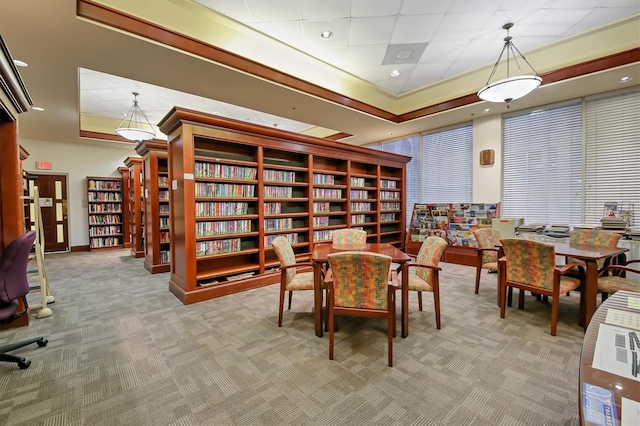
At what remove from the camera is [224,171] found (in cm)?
388

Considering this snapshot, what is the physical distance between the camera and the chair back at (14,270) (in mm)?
2059

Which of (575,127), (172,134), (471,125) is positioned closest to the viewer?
(172,134)

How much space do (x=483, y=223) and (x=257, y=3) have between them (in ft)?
17.4

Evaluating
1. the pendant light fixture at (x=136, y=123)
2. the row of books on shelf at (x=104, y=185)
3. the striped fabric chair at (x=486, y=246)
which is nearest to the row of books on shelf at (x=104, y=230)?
the row of books on shelf at (x=104, y=185)

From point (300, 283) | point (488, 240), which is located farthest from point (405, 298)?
point (488, 240)

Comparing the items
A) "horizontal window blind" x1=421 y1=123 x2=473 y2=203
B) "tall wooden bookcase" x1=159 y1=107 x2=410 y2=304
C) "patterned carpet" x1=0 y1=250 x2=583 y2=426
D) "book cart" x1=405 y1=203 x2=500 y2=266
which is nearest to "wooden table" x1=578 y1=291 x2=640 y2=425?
"patterned carpet" x1=0 y1=250 x2=583 y2=426

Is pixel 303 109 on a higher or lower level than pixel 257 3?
lower

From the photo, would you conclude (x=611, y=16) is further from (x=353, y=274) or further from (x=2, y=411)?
(x=2, y=411)

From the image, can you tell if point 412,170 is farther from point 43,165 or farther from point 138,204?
point 43,165

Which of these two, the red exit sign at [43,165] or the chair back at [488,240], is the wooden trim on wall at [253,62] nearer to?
the chair back at [488,240]

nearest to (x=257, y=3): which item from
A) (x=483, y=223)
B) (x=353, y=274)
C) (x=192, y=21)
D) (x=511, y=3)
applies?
(x=192, y=21)

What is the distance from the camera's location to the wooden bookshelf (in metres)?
7.62

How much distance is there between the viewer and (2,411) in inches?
63.9

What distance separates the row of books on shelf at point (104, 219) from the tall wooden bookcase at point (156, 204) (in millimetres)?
3879
